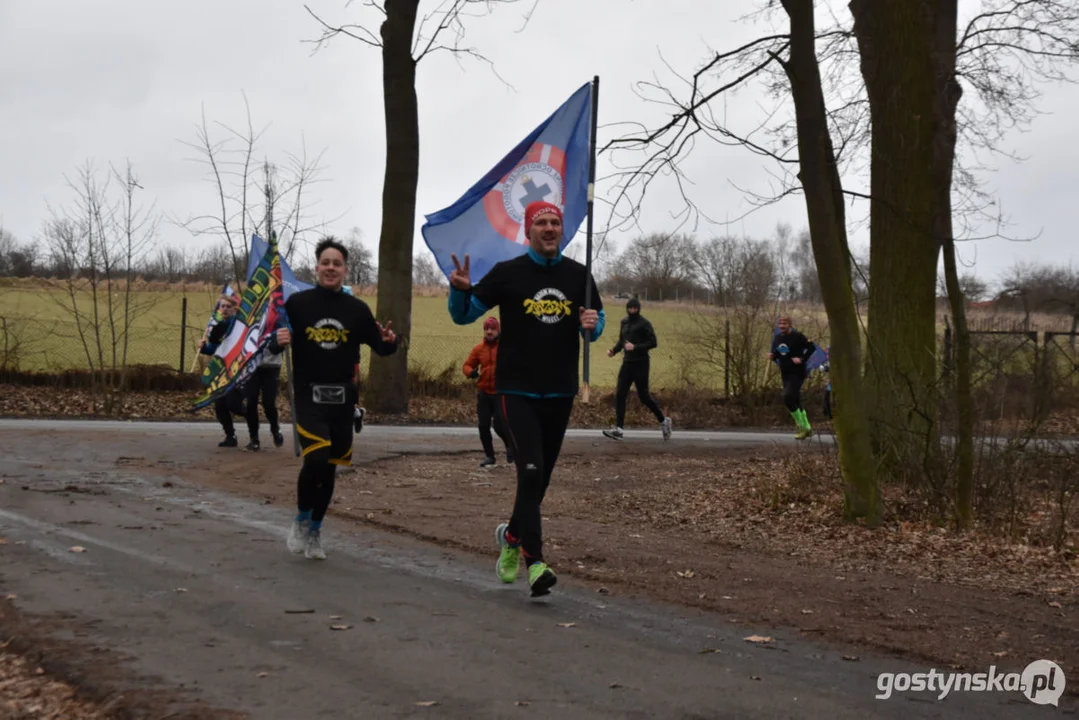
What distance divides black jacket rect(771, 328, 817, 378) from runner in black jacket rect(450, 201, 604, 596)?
525 inches

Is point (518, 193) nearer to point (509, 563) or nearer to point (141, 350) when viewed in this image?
point (509, 563)

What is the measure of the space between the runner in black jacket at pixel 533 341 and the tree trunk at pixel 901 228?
5032mm

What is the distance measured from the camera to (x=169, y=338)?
27906 mm

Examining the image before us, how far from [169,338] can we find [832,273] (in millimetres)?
21075

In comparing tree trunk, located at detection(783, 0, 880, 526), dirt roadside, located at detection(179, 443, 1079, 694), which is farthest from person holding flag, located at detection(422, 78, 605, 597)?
tree trunk, located at detection(783, 0, 880, 526)

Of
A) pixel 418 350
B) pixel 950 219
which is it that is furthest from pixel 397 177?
pixel 950 219

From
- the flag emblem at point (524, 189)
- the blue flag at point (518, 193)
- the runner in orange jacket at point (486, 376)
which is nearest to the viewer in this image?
the blue flag at point (518, 193)

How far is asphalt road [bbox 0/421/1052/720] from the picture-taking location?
4.88 m

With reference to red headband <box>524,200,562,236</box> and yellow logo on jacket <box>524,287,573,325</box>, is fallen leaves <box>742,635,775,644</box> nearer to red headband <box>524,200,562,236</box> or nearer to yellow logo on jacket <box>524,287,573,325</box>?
yellow logo on jacket <box>524,287,573,325</box>

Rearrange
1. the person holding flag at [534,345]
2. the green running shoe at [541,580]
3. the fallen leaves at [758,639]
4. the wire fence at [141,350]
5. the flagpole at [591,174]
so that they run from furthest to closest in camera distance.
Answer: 1. the wire fence at [141,350]
2. the flagpole at [591,174]
3. the person holding flag at [534,345]
4. the green running shoe at [541,580]
5. the fallen leaves at [758,639]

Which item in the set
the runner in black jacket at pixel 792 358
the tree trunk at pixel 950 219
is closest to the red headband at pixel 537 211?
the tree trunk at pixel 950 219

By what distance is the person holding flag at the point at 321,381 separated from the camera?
7984 mm

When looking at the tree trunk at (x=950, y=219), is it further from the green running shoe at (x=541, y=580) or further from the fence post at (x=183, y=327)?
the fence post at (x=183, y=327)

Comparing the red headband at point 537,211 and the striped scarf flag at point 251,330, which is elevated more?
the red headband at point 537,211
